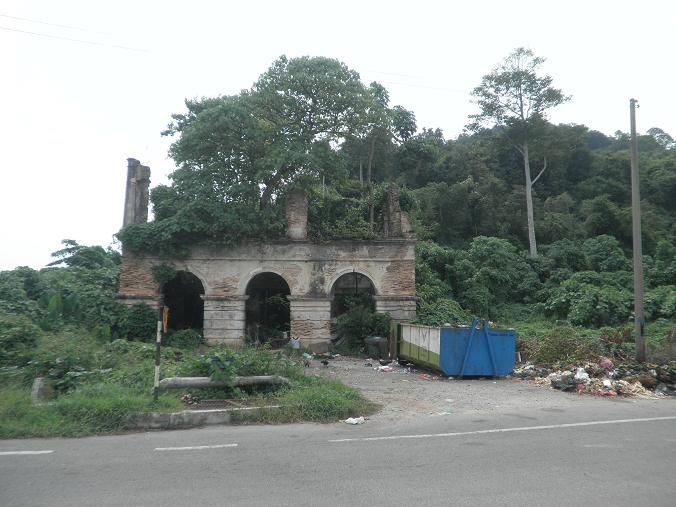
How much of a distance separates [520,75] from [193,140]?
26248 millimetres

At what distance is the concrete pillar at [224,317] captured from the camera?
21.2 m

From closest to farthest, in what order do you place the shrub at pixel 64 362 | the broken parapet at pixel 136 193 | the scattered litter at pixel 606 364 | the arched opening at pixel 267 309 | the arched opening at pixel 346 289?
the shrub at pixel 64 362 < the scattered litter at pixel 606 364 < the broken parapet at pixel 136 193 < the arched opening at pixel 267 309 < the arched opening at pixel 346 289

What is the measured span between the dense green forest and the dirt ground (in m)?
6.71

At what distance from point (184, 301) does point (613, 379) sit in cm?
1748

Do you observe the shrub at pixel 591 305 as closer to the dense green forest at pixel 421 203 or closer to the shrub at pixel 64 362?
the dense green forest at pixel 421 203

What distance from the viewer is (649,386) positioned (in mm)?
13734

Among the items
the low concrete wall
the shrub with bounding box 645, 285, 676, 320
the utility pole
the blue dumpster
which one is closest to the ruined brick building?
the blue dumpster

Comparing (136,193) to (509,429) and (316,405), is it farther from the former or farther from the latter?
(509,429)

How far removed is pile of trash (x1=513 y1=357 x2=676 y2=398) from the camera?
43.5ft

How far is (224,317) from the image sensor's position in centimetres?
2131

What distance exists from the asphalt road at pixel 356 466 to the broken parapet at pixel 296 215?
44.9 feet

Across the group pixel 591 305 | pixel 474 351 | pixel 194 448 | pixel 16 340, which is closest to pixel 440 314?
pixel 474 351

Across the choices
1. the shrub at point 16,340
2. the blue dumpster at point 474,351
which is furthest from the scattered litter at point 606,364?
the shrub at point 16,340

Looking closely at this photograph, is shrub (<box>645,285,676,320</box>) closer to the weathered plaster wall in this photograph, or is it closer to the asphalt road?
the weathered plaster wall
